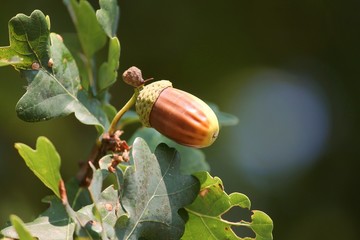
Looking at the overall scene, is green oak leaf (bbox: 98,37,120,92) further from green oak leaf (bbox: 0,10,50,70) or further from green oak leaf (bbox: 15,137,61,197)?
green oak leaf (bbox: 15,137,61,197)

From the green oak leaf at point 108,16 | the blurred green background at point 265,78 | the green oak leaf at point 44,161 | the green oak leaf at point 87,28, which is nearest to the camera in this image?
the green oak leaf at point 44,161

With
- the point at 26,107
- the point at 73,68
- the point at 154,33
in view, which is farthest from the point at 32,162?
the point at 154,33

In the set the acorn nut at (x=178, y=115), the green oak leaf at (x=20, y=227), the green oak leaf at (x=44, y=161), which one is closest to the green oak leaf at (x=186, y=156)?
the acorn nut at (x=178, y=115)

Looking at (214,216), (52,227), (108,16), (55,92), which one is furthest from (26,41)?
(214,216)

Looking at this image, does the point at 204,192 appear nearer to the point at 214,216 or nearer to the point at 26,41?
the point at 214,216

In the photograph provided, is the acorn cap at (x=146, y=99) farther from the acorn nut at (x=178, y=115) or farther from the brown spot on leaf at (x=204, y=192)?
the brown spot on leaf at (x=204, y=192)

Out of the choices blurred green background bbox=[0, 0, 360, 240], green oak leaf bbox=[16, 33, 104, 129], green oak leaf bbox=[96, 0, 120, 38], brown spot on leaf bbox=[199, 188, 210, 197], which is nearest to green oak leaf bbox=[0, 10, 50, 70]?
green oak leaf bbox=[16, 33, 104, 129]
